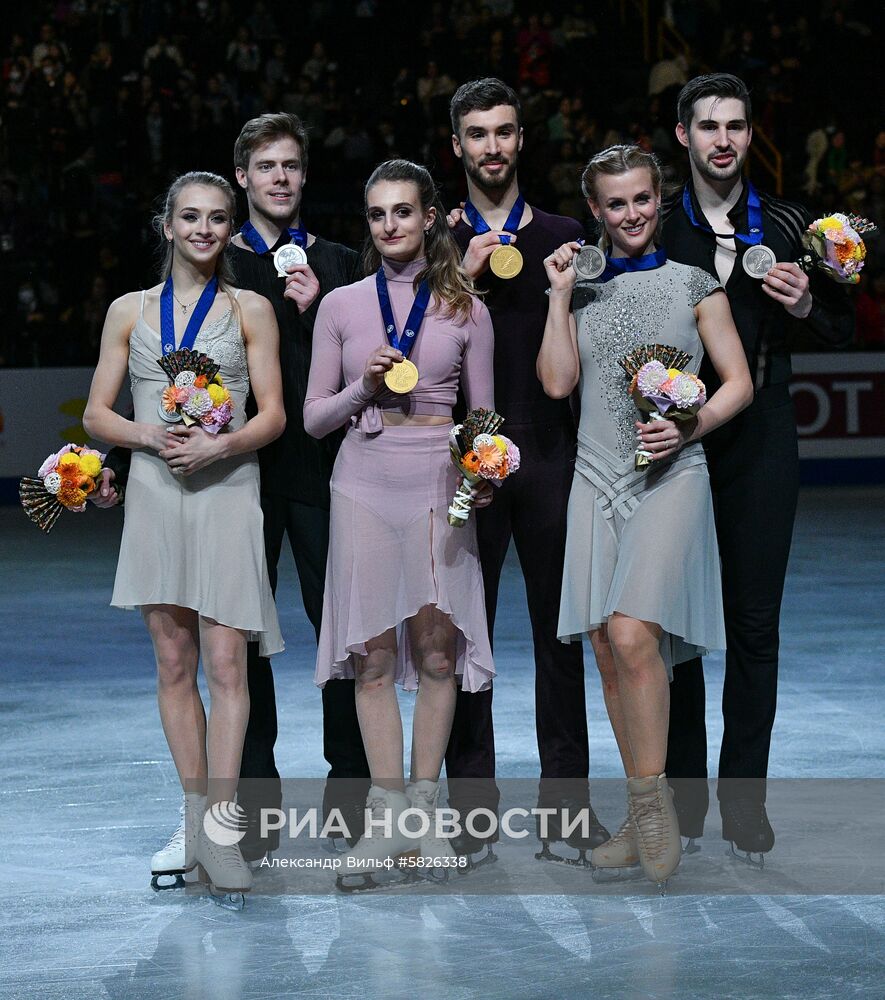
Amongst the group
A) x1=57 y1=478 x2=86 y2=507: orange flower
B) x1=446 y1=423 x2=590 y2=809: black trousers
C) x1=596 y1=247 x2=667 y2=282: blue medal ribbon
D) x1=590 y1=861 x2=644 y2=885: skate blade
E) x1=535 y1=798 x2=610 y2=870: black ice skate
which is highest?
x1=596 y1=247 x2=667 y2=282: blue medal ribbon

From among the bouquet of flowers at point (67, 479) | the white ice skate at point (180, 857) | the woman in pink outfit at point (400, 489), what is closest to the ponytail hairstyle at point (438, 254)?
the woman in pink outfit at point (400, 489)

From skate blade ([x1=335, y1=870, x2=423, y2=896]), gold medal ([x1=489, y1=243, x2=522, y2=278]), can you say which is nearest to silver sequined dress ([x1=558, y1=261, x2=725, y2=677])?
gold medal ([x1=489, y1=243, x2=522, y2=278])

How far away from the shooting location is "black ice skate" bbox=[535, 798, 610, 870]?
4637 mm

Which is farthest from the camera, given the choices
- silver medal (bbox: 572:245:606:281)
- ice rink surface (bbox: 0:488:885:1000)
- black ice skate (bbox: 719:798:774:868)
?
black ice skate (bbox: 719:798:774:868)

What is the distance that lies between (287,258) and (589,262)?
873 millimetres

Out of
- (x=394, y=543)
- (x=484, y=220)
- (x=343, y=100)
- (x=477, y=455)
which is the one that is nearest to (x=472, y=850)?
(x=394, y=543)

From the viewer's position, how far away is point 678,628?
4.34 m

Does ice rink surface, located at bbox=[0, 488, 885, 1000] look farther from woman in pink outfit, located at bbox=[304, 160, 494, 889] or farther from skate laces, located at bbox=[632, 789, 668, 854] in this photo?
woman in pink outfit, located at bbox=[304, 160, 494, 889]

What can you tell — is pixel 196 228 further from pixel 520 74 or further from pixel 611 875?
pixel 520 74

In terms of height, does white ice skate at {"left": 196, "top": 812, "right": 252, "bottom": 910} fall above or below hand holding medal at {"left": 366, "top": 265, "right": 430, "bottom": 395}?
below

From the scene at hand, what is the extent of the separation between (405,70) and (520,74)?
4.27ft

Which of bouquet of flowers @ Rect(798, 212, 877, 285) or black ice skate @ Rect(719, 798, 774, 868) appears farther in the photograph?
black ice skate @ Rect(719, 798, 774, 868)

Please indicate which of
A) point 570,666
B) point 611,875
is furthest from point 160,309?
point 611,875

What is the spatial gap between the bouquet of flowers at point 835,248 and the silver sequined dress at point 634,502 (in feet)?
1.02
